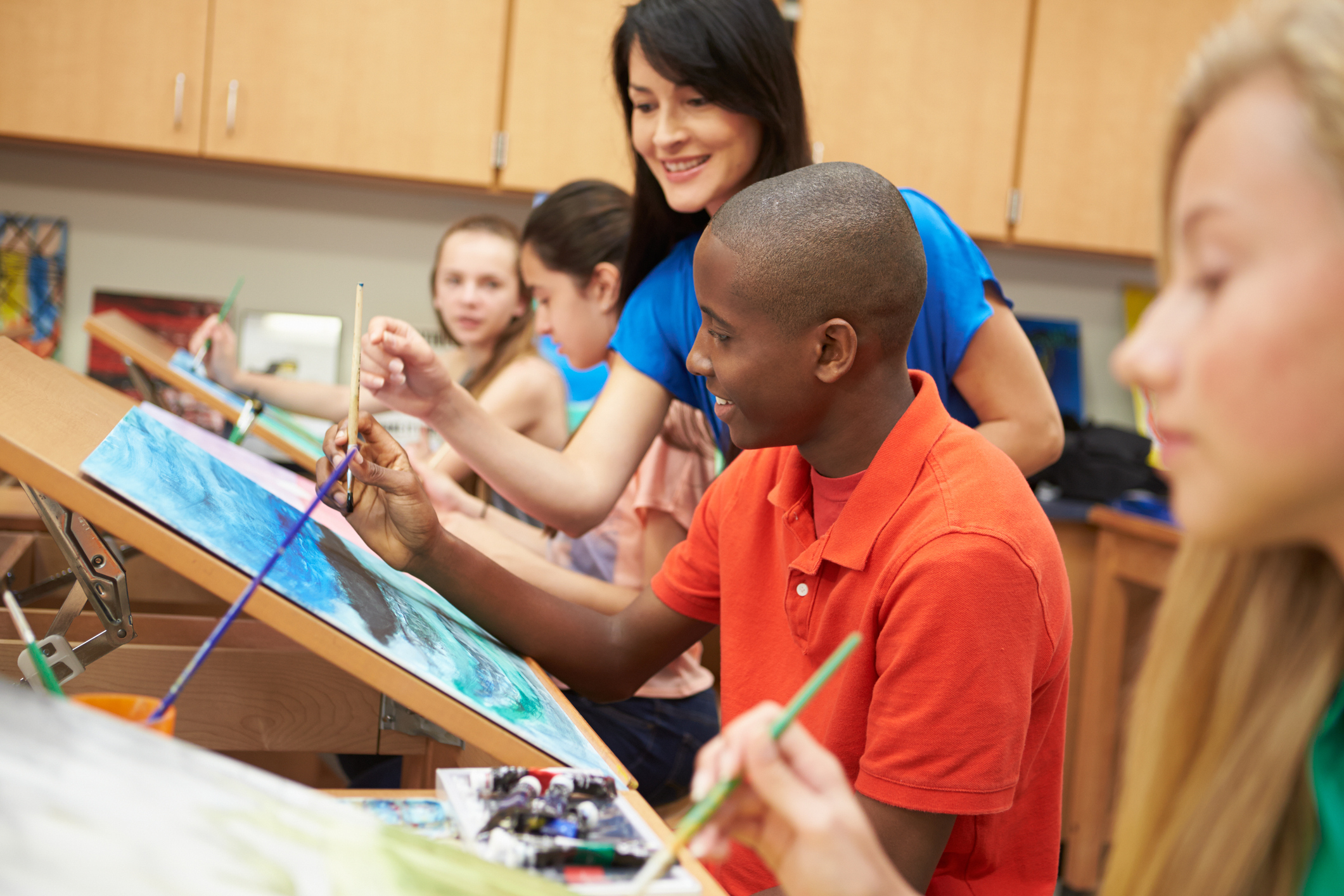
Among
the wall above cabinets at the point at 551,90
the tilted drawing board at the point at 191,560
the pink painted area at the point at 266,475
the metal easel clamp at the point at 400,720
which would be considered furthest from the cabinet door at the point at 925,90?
the tilted drawing board at the point at 191,560

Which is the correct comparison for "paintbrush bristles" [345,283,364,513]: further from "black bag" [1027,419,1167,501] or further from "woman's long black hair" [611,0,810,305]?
"black bag" [1027,419,1167,501]

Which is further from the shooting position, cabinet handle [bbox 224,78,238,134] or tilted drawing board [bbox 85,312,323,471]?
cabinet handle [bbox 224,78,238,134]

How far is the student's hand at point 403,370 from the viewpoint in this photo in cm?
118

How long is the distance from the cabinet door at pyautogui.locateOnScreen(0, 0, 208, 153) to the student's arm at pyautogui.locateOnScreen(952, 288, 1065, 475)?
81.0 inches

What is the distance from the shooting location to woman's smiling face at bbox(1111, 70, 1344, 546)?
0.45m

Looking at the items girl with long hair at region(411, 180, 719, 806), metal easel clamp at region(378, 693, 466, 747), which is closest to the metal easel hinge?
girl with long hair at region(411, 180, 719, 806)

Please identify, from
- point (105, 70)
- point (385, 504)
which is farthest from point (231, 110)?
point (385, 504)

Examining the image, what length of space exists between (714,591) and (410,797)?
423mm

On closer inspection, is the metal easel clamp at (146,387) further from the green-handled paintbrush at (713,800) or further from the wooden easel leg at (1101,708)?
the wooden easel leg at (1101,708)

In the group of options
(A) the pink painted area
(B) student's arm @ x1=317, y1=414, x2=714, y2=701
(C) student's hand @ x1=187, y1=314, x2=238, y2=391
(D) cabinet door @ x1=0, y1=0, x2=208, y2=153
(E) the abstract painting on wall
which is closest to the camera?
(B) student's arm @ x1=317, y1=414, x2=714, y2=701

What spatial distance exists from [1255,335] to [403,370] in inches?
36.9

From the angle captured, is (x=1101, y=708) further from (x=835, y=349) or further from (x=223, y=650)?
(x=223, y=650)

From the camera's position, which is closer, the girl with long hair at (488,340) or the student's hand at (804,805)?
the student's hand at (804,805)

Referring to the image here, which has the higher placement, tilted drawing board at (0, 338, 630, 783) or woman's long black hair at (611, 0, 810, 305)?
woman's long black hair at (611, 0, 810, 305)
